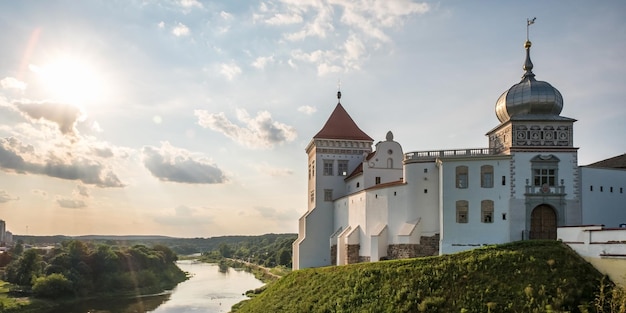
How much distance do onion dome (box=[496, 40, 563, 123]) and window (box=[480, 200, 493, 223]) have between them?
5.23 metres

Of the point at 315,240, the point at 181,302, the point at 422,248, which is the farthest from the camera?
the point at 181,302

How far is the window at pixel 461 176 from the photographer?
35.2m

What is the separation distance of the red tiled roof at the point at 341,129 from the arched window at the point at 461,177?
1773cm

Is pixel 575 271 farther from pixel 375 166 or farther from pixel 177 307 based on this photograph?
pixel 177 307

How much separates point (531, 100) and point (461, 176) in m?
6.05

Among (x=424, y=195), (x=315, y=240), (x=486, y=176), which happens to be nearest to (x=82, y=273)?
(x=315, y=240)

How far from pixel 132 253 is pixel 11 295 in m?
20.5

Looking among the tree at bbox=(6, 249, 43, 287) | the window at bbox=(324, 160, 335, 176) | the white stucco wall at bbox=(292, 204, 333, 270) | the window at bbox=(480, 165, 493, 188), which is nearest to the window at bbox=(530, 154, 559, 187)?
the window at bbox=(480, 165, 493, 188)

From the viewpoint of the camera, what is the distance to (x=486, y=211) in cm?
3434

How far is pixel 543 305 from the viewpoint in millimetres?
23125

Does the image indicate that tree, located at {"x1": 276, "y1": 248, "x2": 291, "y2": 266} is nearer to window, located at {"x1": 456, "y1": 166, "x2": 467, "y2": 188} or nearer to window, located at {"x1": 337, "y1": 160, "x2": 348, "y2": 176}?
window, located at {"x1": 337, "y1": 160, "x2": 348, "y2": 176}

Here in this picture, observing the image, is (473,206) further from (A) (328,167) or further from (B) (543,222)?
(A) (328,167)

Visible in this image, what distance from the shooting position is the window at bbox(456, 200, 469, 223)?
3488 centimetres

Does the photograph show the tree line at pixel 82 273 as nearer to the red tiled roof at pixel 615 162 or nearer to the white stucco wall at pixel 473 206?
the white stucco wall at pixel 473 206
